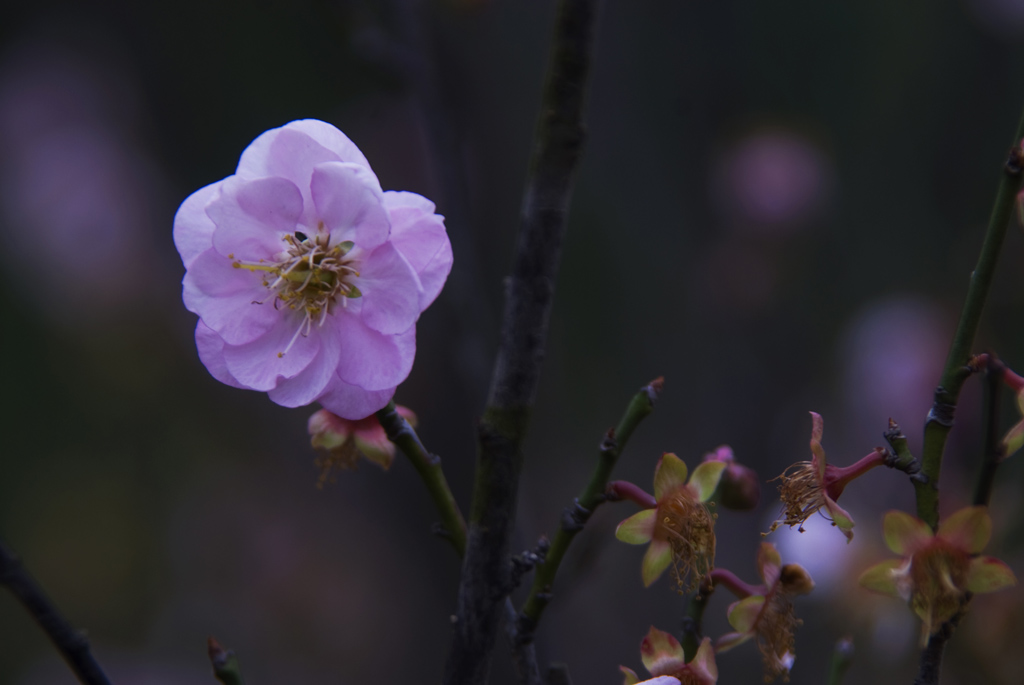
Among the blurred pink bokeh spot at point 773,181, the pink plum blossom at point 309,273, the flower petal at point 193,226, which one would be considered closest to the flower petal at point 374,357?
the pink plum blossom at point 309,273

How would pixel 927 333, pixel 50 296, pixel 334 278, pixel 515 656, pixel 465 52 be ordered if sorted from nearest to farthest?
pixel 515 656 < pixel 334 278 < pixel 927 333 < pixel 465 52 < pixel 50 296

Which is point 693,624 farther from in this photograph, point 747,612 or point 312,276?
point 312,276

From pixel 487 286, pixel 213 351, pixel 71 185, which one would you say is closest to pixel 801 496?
pixel 213 351

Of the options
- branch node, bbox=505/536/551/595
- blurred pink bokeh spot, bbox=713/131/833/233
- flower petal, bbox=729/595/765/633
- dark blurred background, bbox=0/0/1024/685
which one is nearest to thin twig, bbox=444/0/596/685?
branch node, bbox=505/536/551/595

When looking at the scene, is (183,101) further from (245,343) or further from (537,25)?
(245,343)

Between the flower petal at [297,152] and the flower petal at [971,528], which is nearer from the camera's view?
the flower petal at [971,528]

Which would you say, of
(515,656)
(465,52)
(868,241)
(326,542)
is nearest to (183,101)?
(465,52)

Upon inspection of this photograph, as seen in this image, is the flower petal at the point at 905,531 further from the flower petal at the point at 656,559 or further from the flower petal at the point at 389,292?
the flower petal at the point at 389,292
